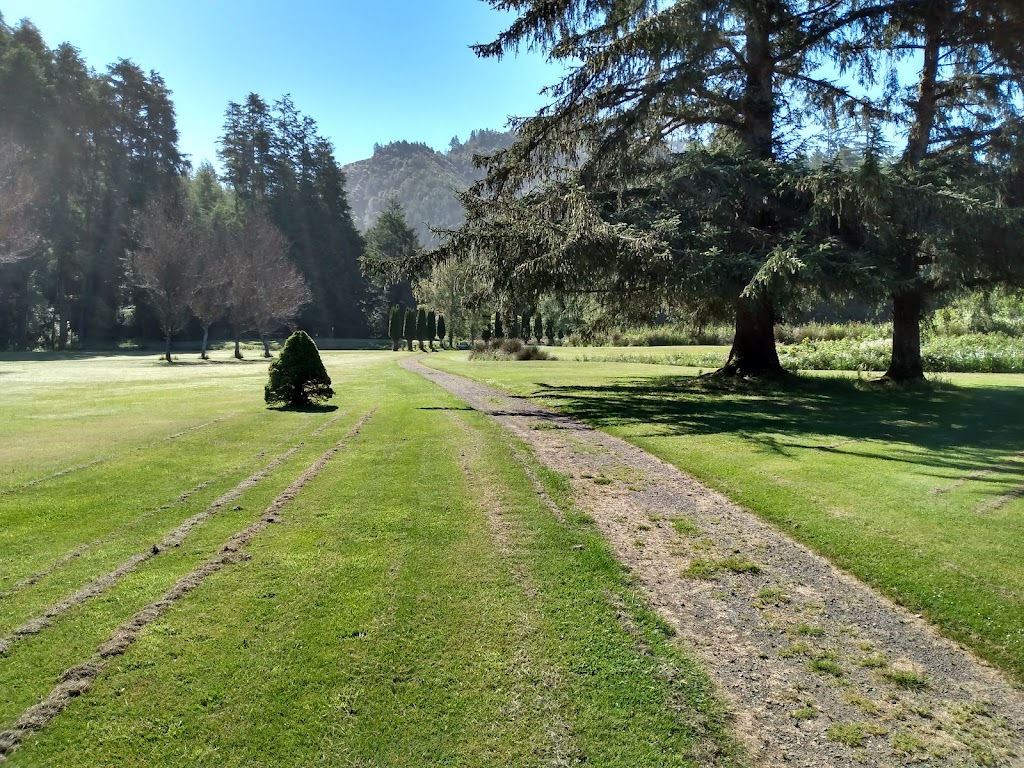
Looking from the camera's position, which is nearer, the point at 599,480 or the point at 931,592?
the point at 931,592

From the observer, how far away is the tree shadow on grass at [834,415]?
8.78m

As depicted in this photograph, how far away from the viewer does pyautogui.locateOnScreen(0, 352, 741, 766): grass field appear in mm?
2615

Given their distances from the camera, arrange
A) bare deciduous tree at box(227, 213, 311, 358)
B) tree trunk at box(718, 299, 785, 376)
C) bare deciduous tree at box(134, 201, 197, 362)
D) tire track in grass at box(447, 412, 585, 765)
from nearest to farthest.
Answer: tire track in grass at box(447, 412, 585, 765)
tree trunk at box(718, 299, 785, 376)
bare deciduous tree at box(134, 201, 197, 362)
bare deciduous tree at box(227, 213, 311, 358)

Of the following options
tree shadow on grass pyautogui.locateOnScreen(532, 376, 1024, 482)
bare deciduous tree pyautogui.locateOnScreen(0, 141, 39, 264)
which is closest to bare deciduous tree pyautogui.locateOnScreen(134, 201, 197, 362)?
bare deciduous tree pyautogui.locateOnScreen(0, 141, 39, 264)

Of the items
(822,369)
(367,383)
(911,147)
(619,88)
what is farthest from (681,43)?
(822,369)

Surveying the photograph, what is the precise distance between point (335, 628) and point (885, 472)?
6976mm

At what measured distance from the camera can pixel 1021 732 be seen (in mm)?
2705

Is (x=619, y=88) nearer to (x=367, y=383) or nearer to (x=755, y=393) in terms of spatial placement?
(x=755, y=393)

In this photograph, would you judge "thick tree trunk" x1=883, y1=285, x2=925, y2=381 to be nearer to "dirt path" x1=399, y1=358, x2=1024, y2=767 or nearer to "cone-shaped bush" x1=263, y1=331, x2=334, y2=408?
"dirt path" x1=399, y1=358, x2=1024, y2=767

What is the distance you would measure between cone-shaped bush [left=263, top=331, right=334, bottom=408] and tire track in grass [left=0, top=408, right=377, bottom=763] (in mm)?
8633

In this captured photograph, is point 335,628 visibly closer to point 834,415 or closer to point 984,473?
point 984,473

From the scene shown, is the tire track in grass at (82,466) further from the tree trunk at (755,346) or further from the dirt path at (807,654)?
the tree trunk at (755,346)

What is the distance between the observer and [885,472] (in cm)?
736

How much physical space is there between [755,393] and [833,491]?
34.4 ft
